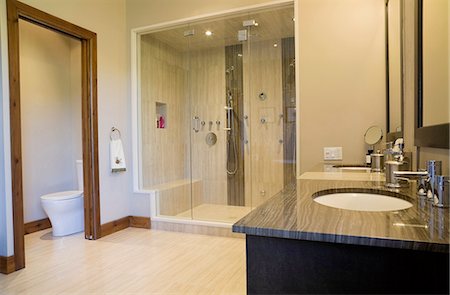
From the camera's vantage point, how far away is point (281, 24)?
145 inches

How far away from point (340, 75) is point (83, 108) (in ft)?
8.69

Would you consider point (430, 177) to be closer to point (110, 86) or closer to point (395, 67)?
point (395, 67)

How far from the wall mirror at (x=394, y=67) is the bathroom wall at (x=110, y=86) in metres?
2.84

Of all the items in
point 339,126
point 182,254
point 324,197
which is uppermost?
point 339,126

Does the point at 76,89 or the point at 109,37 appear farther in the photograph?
the point at 76,89

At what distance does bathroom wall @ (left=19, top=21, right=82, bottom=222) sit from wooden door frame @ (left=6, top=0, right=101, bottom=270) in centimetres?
79

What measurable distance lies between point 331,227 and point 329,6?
2.65m

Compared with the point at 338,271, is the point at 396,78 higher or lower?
higher

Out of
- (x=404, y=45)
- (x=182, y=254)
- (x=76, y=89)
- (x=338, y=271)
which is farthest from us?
(x=76, y=89)

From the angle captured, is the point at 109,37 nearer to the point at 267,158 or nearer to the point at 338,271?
the point at 267,158

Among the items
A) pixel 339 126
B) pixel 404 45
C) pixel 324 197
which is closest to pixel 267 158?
pixel 339 126

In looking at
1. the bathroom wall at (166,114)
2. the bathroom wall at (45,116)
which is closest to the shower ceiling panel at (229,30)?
the bathroom wall at (166,114)

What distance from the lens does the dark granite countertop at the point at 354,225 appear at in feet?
2.20

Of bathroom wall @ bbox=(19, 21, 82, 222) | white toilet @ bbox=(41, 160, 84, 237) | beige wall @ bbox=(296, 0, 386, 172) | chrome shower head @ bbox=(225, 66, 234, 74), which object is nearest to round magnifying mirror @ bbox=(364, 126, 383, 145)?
beige wall @ bbox=(296, 0, 386, 172)
